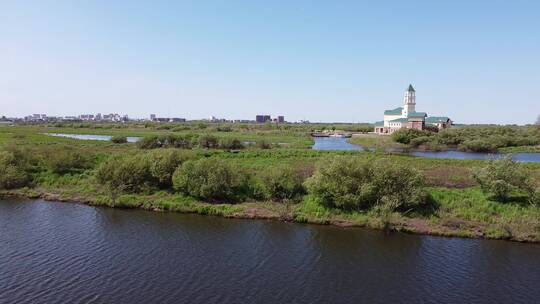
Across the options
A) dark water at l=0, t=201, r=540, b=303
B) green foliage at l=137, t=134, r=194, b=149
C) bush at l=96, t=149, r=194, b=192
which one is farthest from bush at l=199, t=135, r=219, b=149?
dark water at l=0, t=201, r=540, b=303

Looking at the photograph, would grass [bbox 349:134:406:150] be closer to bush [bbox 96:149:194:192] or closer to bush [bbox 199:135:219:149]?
bush [bbox 199:135:219:149]

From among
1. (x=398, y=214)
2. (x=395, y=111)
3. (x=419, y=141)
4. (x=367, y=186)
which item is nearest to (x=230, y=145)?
(x=367, y=186)

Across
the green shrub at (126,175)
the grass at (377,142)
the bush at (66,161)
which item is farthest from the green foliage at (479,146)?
the bush at (66,161)

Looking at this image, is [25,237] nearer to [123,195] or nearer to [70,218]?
[70,218]

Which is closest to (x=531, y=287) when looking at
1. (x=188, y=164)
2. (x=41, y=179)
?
(x=188, y=164)

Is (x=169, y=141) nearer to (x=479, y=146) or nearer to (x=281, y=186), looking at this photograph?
(x=281, y=186)
